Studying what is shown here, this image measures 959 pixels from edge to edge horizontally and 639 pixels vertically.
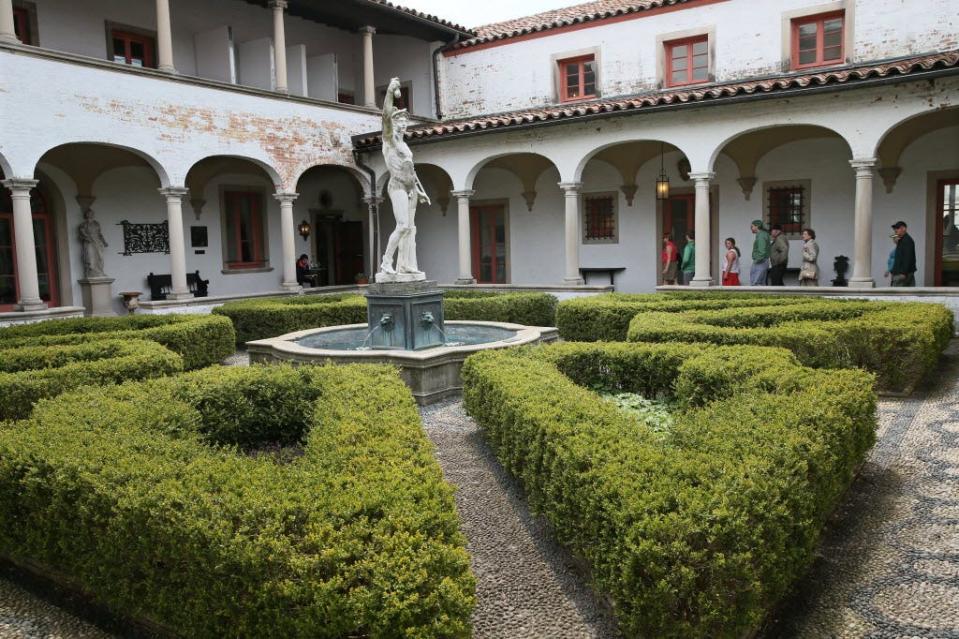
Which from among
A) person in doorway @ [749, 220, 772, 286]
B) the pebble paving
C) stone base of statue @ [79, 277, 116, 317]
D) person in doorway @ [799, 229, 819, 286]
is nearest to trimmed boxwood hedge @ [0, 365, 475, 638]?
the pebble paving

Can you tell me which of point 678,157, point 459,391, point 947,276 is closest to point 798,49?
point 678,157

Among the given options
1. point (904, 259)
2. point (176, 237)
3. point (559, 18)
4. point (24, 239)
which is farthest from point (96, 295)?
point (904, 259)

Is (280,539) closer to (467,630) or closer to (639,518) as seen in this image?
(467,630)

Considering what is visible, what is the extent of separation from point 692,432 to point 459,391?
15.1ft

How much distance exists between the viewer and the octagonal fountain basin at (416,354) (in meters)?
8.17

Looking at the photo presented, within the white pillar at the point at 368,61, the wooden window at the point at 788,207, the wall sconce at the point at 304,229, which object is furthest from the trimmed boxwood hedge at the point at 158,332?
the wooden window at the point at 788,207

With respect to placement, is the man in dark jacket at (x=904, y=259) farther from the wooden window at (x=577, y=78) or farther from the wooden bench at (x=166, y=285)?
the wooden bench at (x=166, y=285)

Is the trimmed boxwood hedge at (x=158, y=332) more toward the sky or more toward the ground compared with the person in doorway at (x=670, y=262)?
more toward the ground

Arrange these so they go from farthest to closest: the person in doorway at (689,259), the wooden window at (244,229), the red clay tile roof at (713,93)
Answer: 1. the wooden window at (244,229)
2. the person in doorway at (689,259)
3. the red clay tile roof at (713,93)

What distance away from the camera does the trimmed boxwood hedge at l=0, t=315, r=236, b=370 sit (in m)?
9.59

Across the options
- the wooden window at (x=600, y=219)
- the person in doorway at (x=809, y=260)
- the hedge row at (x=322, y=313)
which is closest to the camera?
the hedge row at (x=322, y=313)

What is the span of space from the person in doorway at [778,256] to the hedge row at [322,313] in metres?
5.23

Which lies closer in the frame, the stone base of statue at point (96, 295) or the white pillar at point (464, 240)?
the stone base of statue at point (96, 295)

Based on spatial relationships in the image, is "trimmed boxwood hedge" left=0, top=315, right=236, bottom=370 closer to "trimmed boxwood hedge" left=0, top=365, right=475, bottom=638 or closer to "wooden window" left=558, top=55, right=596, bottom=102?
"trimmed boxwood hedge" left=0, top=365, right=475, bottom=638
